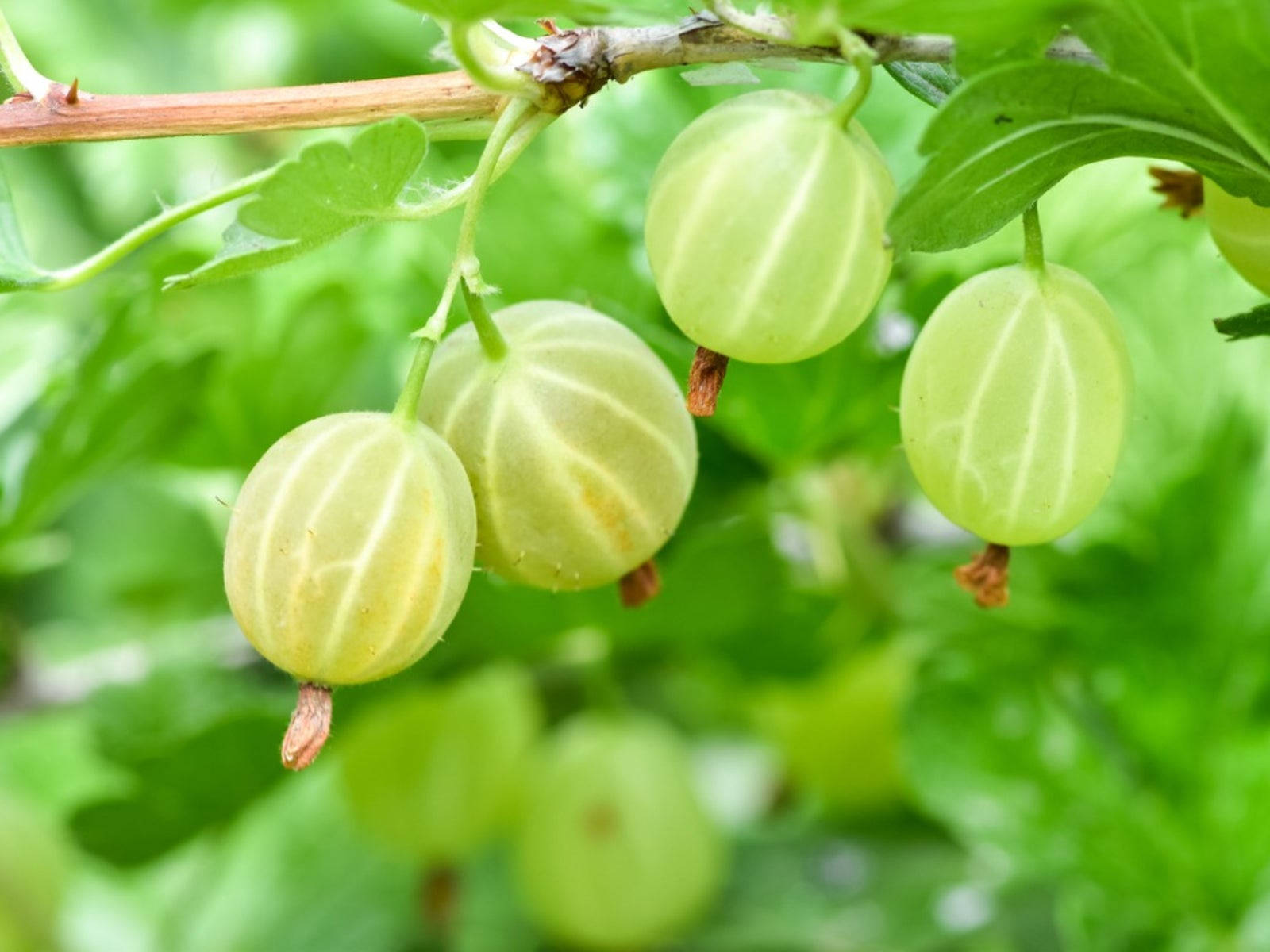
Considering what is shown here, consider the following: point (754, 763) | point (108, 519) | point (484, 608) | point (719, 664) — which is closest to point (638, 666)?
point (719, 664)

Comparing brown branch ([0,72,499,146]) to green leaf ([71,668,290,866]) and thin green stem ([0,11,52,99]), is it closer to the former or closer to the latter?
thin green stem ([0,11,52,99])

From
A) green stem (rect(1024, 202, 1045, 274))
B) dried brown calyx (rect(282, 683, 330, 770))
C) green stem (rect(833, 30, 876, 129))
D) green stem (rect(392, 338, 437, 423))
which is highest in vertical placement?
green stem (rect(833, 30, 876, 129))

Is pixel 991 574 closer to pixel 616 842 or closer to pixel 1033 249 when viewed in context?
pixel 1033 249

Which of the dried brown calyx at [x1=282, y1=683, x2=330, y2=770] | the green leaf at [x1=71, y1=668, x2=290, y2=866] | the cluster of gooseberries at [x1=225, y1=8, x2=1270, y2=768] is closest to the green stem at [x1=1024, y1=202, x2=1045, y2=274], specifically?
the cluster of gooseberries at [x1=225, y1=8, x2=1270, y2=768]

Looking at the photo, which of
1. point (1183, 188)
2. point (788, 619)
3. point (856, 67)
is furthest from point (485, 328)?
point (788, 619)

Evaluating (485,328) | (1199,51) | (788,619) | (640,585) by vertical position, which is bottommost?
(788,619)
